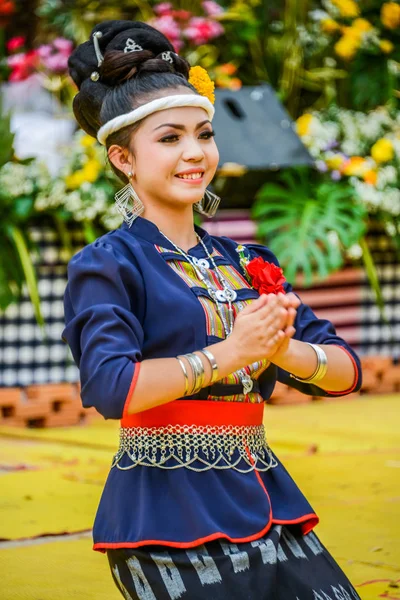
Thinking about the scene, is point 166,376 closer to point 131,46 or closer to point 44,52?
point 131,46

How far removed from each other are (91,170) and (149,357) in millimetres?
3753

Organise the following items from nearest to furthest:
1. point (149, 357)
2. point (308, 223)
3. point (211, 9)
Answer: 1. point (149, 357)
2. point (308, 223)
3. point (211, 9)

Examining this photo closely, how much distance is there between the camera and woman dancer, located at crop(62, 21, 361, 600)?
158cm

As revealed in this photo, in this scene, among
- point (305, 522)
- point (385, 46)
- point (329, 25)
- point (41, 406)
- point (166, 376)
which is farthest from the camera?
point (329, 25)

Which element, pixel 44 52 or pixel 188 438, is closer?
pixel 188 438

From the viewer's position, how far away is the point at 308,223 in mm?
5652

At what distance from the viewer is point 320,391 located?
1879 mm

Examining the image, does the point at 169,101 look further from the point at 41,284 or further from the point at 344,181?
the point at 344,181

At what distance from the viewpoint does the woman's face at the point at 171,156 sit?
1771 millimetres

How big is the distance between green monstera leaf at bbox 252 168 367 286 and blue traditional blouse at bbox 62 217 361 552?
3.70 metres

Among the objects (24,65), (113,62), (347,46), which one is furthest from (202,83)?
(347,46)

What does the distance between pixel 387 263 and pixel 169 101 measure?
4.39 metres

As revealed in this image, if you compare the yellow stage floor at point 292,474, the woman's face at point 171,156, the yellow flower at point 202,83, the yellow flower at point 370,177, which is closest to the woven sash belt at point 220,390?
the woman's face at point 171,156

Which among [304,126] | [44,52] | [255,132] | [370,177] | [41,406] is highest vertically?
[44,52]
